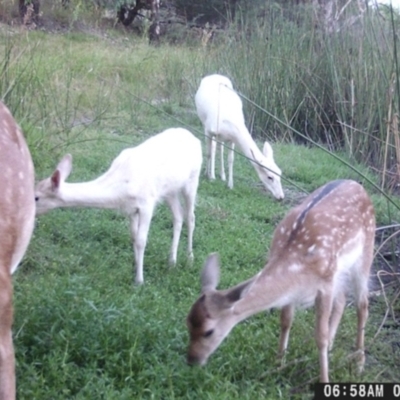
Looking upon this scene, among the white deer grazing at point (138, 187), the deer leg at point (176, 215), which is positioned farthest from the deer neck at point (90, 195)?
the deer leg at point (176, 215)

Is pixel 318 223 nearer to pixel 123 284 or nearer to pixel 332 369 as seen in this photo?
pixel 332 369

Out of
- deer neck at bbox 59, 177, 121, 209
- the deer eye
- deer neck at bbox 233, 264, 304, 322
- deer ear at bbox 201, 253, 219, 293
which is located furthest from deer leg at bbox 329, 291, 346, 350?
deer neck at bbox 59, 177, 121, 209

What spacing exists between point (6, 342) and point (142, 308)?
6.64ft

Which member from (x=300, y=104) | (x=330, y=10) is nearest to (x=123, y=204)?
(x=300, y=104)

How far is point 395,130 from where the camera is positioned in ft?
17.5

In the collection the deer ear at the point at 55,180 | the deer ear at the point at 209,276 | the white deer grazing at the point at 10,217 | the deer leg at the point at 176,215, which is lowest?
the deer leg at the point at 176,215

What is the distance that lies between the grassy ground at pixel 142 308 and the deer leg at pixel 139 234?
0.09 m

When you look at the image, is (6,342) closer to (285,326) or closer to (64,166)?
(285,326)

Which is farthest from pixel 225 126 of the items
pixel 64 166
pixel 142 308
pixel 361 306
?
pixel 361 306

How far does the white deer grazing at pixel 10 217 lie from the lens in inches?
123

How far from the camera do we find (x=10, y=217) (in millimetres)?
3352

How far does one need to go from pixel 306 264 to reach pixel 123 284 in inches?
68.0

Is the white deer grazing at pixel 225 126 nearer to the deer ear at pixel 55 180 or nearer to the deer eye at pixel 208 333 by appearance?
the deer ear at pixel 55 180

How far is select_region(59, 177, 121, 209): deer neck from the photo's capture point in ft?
20.2
